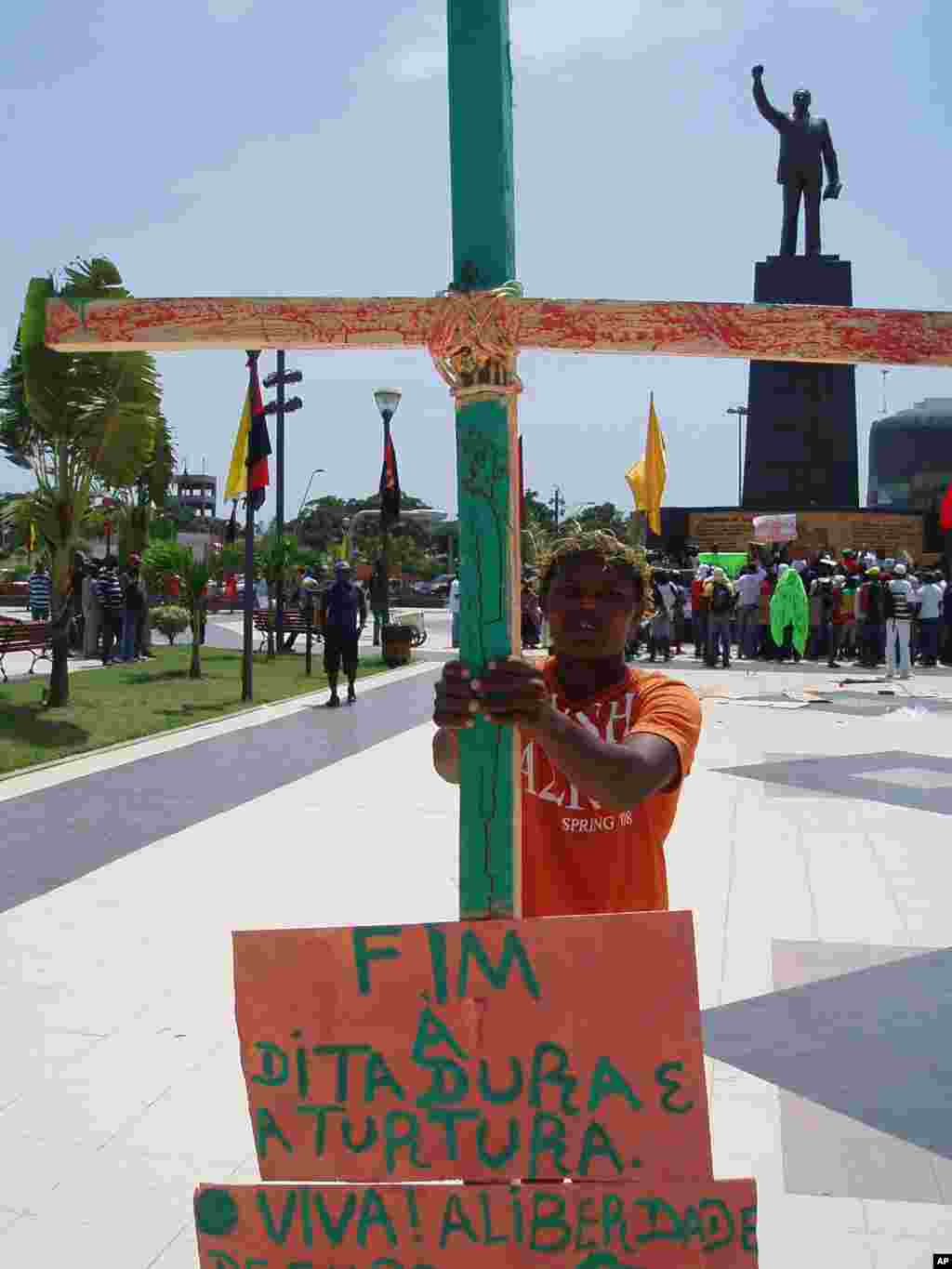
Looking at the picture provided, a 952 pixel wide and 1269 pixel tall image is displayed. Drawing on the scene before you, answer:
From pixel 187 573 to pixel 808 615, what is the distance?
11202mm

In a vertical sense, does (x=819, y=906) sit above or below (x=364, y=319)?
below

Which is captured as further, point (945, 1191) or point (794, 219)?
point (794, 219)

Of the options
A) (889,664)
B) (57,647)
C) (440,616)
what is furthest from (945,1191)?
(440,616)

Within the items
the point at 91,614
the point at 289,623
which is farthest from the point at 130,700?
the point at 289,623

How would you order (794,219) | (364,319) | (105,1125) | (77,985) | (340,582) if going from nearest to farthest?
(364,319) < (105,1125) < (77,985) < (340,582) < (794,219)

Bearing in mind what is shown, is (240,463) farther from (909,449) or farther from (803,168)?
(909,449)

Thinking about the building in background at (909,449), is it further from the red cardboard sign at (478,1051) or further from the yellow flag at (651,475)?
the red cardboard sign at (478,1051)

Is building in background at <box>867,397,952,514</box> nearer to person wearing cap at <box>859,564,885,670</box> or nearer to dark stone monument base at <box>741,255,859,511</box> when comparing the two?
dark stone monument base at <box>741,255,859,511</box>

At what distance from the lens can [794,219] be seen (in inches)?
1407

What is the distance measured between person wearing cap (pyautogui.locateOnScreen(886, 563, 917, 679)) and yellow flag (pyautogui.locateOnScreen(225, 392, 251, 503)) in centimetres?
898

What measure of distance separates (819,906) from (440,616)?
4441cm

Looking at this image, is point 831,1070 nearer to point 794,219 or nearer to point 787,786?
point 787,786

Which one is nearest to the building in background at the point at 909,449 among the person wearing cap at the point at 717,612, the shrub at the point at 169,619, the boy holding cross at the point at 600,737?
the person wearing cap at the point at 717,612

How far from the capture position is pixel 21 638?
18.3 m
